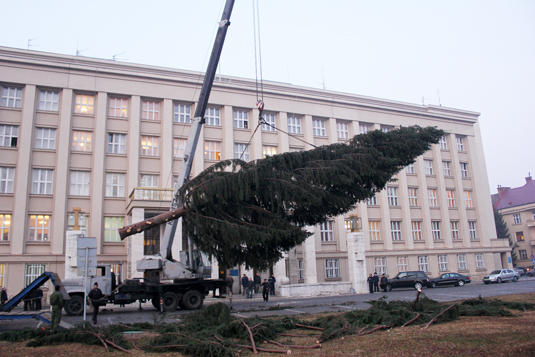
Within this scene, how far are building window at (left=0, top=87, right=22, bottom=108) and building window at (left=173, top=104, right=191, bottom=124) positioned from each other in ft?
36.7

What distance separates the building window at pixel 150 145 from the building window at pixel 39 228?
8415mm

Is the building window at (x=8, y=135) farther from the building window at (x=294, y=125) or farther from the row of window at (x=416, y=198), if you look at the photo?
the row of window at (x=416, y=198)

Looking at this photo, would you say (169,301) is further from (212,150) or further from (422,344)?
(212,150)

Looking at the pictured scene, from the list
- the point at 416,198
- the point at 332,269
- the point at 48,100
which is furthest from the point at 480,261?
the point at 48,100

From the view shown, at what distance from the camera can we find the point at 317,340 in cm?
941

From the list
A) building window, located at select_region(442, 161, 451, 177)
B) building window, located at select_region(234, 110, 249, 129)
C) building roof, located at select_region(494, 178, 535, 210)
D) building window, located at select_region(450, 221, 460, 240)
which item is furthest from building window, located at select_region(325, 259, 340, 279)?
building roof, located at select_region(494, 178, 535, 210)

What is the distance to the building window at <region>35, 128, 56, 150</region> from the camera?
31.1 metres

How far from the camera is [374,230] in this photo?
40.8 metres

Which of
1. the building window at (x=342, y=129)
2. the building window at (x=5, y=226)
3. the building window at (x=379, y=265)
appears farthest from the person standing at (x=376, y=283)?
the building window at (x=5, y=226)

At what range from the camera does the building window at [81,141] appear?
32.0 meters

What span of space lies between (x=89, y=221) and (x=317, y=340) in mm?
25466

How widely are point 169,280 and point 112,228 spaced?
13.2 metres

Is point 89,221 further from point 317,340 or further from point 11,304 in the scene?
point 317,340

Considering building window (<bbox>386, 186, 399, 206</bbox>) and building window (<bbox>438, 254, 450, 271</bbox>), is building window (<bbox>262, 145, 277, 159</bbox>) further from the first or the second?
building window (<bbox>438, 254, 450, 271</bbox>)
